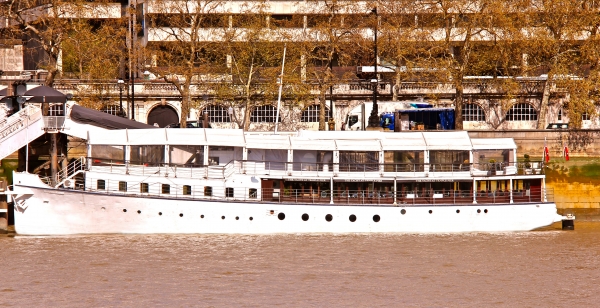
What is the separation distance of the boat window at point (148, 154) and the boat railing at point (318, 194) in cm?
129

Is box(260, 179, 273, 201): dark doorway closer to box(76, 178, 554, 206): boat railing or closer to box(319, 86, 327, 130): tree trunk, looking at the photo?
box(76, 178, 554, 206): boat railing

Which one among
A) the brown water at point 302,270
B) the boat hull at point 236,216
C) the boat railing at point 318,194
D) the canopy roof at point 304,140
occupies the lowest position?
the brown water at point 302,270

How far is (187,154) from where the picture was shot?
4150cm

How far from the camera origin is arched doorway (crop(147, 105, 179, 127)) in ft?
218

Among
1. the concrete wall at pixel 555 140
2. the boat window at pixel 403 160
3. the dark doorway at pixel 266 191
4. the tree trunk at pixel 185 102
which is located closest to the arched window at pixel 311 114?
the tree trunk at pixel 185 102

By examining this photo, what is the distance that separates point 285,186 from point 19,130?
1112 centimetres

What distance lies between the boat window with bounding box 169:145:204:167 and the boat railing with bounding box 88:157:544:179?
0.29 metres

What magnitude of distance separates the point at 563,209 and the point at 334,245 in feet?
49.7

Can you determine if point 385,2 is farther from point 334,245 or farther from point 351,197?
point 334,245

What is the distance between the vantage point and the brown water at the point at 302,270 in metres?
29.6

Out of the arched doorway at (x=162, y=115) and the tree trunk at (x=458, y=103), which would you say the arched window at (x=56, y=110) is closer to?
the arched doorway at (x=162, y=115)

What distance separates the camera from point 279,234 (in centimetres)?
4022

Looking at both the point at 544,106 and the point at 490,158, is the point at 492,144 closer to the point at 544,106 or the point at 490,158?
the point at 490,158

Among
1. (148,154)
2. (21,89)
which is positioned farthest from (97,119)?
(21,89)
